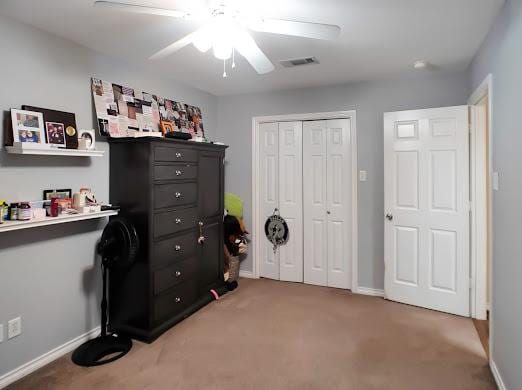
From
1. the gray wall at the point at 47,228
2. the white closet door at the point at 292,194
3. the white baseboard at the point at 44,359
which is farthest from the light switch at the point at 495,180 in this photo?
the white baseboard at the point at 44,359

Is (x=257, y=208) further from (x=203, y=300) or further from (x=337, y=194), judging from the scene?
(x=203, y=300)

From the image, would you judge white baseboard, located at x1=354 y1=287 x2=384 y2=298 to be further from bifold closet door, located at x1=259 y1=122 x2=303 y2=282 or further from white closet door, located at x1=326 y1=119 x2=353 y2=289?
bifold closet door, located at x1=259 y1=122 x2=303 y2=282

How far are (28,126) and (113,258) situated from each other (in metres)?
1.07

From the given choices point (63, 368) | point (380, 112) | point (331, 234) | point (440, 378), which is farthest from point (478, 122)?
point (63, 368)

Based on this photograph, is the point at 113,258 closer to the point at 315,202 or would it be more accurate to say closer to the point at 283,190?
the point at 283,190

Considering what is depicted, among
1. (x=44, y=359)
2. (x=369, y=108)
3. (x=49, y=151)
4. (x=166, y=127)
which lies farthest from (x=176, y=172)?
(x=369, y=108)

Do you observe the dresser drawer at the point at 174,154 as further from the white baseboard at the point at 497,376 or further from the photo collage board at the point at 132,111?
the white baseboard at the point at 497,376

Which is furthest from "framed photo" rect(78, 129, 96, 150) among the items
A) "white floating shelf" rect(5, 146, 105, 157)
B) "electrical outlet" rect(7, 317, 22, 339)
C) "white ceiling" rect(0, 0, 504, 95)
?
"electrical outlet" rect(7, 317, 22, 339)

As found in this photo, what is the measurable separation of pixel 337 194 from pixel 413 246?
966 mm

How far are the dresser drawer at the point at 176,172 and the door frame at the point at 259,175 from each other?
3.84 feet

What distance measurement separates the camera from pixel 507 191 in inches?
78.6

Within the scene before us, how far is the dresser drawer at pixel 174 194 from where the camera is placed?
9.16 ft

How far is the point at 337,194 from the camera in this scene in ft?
12.9

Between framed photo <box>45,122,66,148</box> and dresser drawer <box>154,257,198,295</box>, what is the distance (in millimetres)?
1184
